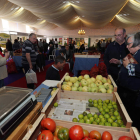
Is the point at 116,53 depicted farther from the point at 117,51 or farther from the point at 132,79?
the point at 132,79

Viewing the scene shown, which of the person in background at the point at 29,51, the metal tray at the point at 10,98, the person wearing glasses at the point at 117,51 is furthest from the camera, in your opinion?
the person in background at the point at 29,51

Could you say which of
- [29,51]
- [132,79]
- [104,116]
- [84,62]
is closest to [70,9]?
[84,62]

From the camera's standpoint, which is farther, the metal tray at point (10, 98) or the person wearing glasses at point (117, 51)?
the person wearing glasses at point (117, 51)

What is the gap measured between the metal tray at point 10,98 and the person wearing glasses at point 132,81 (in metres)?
1.28

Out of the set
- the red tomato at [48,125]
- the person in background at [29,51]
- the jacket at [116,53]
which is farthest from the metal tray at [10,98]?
the jacket at [116,53]

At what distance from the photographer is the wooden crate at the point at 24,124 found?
688 mm

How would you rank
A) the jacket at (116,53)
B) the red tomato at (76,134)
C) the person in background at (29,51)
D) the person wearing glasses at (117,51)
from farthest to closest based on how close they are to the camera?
the person in background at (29,51) < the jacket at (116,53) < the person wearing glasses at (117,51) < the red tomato at (76,134)

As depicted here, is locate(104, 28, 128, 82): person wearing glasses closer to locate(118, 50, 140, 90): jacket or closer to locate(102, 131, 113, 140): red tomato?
locate(118, 50, 140, 90): jacket

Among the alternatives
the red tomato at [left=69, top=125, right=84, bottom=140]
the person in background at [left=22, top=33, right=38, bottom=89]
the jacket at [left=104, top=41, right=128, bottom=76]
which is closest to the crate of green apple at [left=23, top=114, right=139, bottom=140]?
the red tomato at [left=69, top=125, right=84, bottom=140]

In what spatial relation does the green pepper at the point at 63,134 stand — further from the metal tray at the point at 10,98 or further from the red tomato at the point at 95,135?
the metal tray at the point at 10,98

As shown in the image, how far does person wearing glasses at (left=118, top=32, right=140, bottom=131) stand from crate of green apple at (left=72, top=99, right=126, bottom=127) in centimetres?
40

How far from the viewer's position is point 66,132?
886 mm

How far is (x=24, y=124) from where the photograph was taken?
0.77 meters

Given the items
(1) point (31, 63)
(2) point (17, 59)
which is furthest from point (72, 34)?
Result: (1) point (31, 63)
